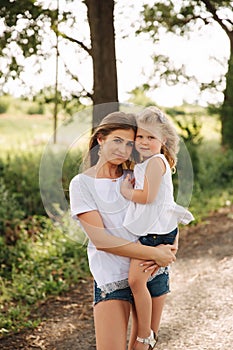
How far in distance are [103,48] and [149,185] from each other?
353 cm

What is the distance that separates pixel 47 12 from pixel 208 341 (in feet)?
13.6

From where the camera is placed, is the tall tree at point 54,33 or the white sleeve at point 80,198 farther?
the tall tree at point 54,33

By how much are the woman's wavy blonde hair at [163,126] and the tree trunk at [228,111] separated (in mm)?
6219

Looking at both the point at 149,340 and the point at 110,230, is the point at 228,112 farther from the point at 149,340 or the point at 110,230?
the point at 110,230

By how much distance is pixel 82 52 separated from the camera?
7633 millimetres

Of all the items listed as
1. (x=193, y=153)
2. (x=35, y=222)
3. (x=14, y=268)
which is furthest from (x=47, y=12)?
(x=193, y=153)

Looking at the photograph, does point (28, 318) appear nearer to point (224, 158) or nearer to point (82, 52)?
point (82, 52)

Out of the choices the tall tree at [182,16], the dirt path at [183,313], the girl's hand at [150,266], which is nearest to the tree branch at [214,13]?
the tall tree at [182,16]

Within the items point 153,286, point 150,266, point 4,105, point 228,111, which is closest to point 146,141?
point 150,266

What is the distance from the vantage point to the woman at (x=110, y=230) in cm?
271

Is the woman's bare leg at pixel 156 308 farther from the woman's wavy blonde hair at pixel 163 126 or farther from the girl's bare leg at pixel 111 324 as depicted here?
the woman's wavy blonde hair at pixel 163 126

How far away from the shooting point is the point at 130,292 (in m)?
2.84

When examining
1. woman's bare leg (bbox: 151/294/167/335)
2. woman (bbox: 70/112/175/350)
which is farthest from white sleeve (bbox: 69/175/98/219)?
woman's bare leg (bbox: 151/294/167/335)

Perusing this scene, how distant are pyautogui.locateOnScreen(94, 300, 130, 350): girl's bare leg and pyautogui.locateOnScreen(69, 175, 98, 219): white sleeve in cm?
43
